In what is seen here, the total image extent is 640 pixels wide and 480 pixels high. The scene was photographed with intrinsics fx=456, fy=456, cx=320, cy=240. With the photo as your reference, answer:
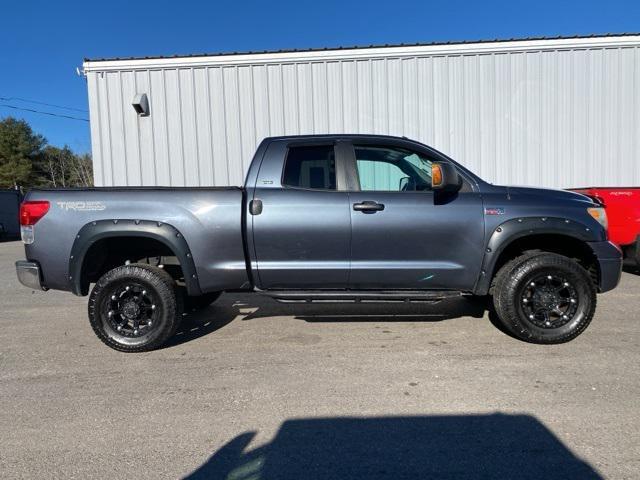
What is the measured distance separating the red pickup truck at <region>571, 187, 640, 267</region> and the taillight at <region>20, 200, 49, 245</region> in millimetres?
7594

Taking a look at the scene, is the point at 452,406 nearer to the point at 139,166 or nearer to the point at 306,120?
the point at 306,120

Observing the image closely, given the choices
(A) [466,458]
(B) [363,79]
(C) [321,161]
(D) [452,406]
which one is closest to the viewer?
(A) [466,458]

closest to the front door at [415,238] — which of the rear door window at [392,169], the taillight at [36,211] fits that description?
the rear door window at [392,169]

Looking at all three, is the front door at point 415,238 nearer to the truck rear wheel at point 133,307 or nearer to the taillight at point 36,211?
the truck rear wheel at point 133,307

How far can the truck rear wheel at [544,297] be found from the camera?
4234mm

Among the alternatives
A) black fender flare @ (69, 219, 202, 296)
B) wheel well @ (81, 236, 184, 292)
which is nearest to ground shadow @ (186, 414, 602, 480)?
black fender flare @ (69, 219, 202, 296)

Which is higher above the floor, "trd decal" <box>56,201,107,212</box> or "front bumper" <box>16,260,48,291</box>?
"trd decal" <box>56,201,107,212</box>

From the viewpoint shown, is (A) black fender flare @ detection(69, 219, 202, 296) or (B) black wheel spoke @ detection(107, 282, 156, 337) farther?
(B) black wheel spoke @ detection(107, 282, 156, 337)

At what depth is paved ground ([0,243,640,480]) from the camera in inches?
99.7

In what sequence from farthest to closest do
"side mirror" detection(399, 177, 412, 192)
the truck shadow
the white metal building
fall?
the white metal building, the truck shadow, "side mirror" detection(399, 177, 412, 192)

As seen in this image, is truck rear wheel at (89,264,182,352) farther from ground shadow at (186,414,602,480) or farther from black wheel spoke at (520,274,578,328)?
black wheel spoke at (520,274,578,328)

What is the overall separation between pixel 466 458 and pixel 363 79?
8.44 meters

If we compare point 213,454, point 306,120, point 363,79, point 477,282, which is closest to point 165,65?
point 306,120

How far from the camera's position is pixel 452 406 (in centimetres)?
315
